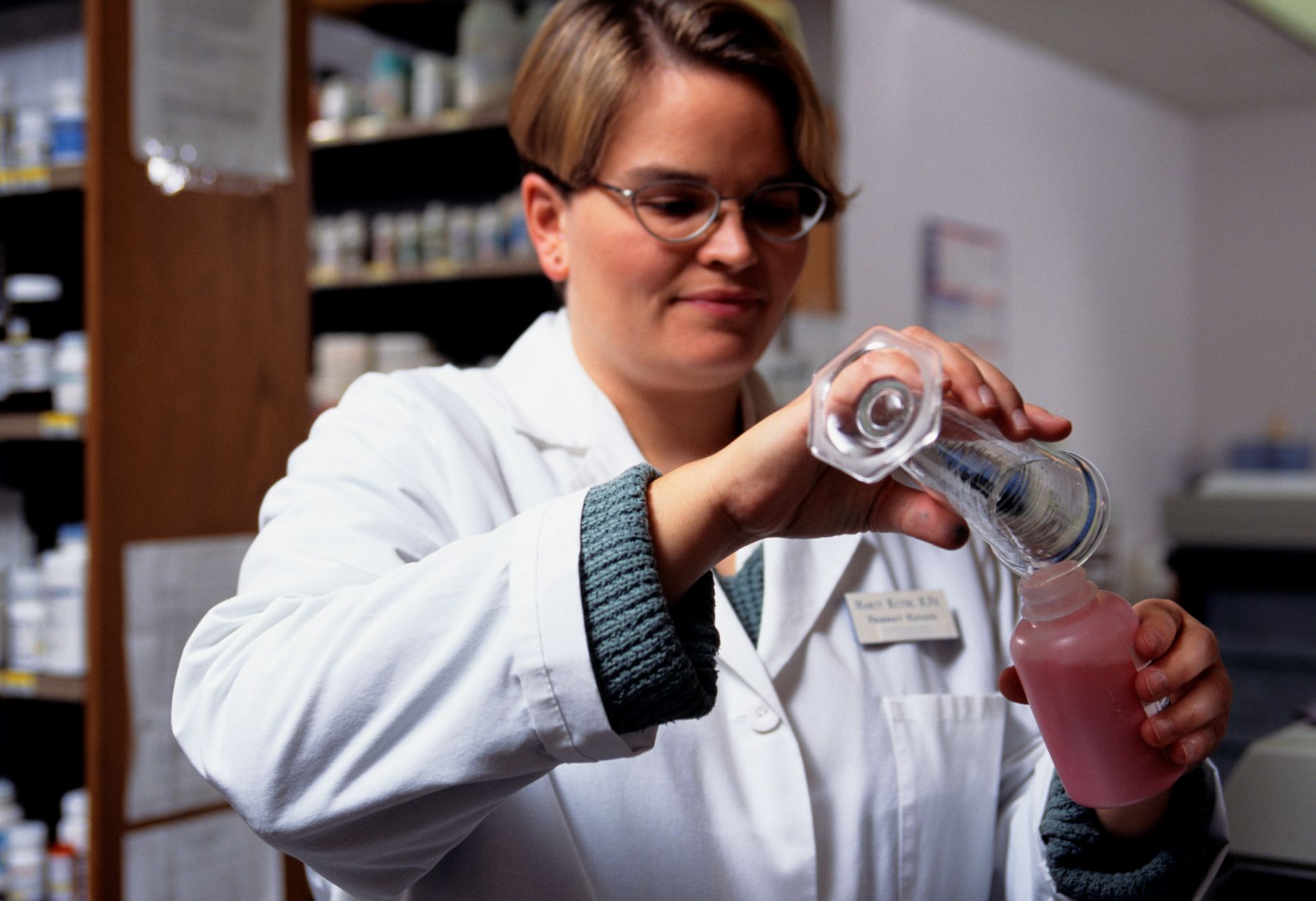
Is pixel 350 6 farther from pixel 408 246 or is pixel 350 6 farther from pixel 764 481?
pixel 764 481

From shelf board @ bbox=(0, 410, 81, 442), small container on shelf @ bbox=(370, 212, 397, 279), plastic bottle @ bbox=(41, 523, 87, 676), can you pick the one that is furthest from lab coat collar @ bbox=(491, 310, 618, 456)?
small container on shelf @ bbox=(370, 212, 397, 279)

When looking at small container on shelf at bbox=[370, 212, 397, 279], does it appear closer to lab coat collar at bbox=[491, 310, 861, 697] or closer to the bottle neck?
lab coat collar at bbox=[491, 310, 861, 697]

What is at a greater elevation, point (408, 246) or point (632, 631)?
point (408, 246)

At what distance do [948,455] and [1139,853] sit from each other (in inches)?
19.6

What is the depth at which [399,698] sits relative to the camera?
776 millimetres

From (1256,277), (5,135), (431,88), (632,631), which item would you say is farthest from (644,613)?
(1256,277)

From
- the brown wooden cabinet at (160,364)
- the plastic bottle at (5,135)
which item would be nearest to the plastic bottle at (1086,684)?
the brown wooden cabinet at (160,364)

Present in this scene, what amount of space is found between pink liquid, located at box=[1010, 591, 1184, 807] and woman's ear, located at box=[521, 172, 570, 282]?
704 mm

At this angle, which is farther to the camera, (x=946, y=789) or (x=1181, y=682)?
(x=946, y=789)

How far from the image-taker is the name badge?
1.22m

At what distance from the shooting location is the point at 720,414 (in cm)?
137

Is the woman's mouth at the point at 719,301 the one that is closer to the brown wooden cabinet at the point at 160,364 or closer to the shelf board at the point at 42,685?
the brown wooden cabinet at the point at 160,364

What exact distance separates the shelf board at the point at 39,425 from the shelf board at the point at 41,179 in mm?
436

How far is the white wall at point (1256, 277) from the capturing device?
20.5 feet
